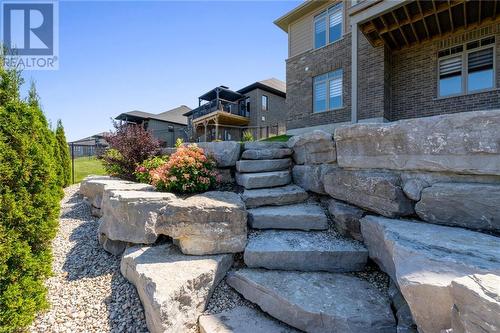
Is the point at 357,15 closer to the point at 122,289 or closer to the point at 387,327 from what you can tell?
the point at 387,327

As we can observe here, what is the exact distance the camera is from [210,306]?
2484 millimetres

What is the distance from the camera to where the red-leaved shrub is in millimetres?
5473

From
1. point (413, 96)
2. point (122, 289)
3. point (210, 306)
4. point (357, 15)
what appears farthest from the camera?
point (413, 96)

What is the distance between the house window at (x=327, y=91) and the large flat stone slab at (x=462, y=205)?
7.45m

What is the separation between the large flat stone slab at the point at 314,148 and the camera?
362cm

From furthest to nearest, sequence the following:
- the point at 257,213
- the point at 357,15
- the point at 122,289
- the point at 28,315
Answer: the point at 357,15, the point at 257,213, the point at 122,289, the point at 28,315

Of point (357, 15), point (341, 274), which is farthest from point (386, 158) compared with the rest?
point (357, 15)

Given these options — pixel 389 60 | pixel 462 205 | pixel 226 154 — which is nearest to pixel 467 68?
pixel 389 60

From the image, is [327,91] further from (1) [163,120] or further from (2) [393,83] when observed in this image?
Answer: (1) [163,120]

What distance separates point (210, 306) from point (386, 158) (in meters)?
2.56

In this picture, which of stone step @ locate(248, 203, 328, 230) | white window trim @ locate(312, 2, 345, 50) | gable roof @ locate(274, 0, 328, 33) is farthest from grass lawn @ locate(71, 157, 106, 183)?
white window trim @ locate(312, 2, 345, 50)

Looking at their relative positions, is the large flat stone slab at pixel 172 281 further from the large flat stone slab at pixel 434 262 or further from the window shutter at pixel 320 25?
the window shutter at pixel 320 25

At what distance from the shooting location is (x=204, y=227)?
2.85 meters

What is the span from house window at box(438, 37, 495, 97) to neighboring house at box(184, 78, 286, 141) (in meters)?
13.0
